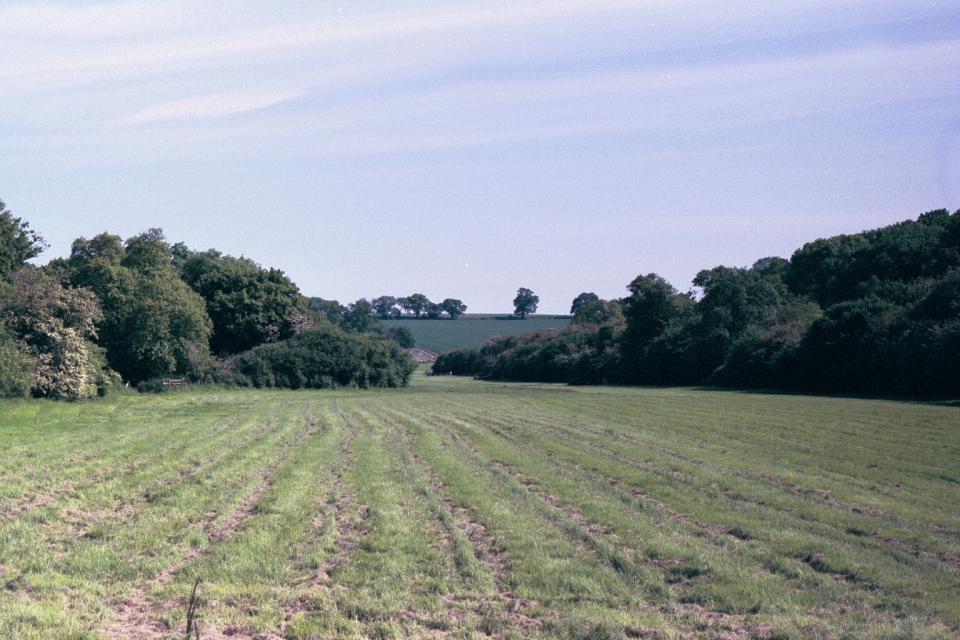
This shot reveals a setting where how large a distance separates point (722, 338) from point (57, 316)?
165 feet

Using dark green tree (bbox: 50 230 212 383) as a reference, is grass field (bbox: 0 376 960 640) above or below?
below

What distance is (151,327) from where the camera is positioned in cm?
5616

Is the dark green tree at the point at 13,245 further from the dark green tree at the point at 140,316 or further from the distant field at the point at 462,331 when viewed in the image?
the distant field at the point at 462,331

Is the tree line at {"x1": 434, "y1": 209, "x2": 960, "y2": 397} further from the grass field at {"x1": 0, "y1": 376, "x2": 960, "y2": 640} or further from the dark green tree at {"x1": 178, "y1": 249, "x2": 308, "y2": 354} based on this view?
the dark green tree at {"x1": 178, "y1": 249, "x2": 308, "y2": 354}

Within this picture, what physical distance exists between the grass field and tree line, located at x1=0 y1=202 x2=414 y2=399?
20573mm

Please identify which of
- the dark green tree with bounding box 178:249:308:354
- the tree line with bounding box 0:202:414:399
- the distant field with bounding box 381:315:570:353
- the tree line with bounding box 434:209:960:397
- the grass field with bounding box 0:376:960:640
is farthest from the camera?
the distant field with bounding box 381:315:570:353

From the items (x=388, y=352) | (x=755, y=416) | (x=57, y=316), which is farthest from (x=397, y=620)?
(x=388, y=352)

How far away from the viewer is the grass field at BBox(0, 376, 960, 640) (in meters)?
8.69

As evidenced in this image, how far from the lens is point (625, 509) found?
14.2 meters

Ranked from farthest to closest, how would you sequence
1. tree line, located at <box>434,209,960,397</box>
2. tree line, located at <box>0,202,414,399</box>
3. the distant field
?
the distant field → tree line, located at <box>434,209,960,397</box> → tree line, located at <box>0,202,414,399</box>

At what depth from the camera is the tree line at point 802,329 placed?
4891 cm

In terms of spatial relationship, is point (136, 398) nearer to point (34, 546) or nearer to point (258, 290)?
point (258, 290)

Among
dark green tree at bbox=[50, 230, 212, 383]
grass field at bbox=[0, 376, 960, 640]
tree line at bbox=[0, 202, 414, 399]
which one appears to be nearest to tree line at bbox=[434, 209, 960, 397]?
tree line at bbox=[0, 202, 414, 399]

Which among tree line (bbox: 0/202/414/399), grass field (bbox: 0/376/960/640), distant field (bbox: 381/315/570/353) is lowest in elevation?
grass field (bbox: 0/376/960/640)
